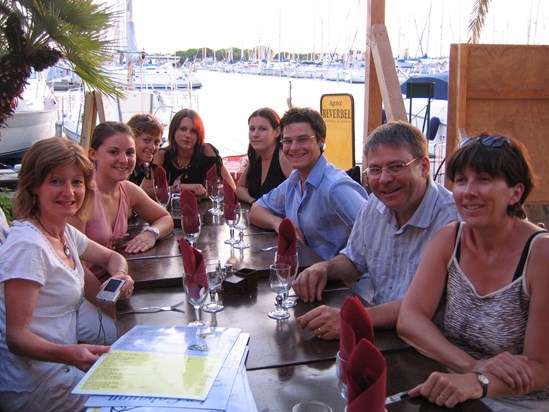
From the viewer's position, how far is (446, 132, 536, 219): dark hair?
1.86 m

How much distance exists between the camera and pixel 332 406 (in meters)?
1.35

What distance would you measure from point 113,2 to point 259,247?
2.98 metres

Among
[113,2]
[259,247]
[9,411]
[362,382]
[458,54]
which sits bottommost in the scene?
[9,411]

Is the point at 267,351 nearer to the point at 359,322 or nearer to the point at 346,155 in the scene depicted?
the point at 359,322

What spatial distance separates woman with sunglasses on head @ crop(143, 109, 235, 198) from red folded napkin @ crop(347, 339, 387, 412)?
12.8 ft

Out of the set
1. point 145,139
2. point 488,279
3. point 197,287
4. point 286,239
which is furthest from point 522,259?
point 145,139

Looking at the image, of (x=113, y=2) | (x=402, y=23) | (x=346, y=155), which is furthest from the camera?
(x=402, y=23)

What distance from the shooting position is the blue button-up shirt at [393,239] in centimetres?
229

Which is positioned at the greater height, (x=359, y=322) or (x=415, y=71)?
(x=415, y=71)

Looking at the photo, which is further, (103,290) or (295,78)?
(295,78)

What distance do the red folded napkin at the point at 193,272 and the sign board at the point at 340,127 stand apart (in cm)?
473

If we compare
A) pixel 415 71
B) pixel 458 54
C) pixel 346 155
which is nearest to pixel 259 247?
pixel 458 54

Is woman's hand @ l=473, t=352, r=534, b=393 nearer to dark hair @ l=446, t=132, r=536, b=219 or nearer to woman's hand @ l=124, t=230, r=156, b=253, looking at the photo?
dark hair @ l=446, t=132, r=536, b=219

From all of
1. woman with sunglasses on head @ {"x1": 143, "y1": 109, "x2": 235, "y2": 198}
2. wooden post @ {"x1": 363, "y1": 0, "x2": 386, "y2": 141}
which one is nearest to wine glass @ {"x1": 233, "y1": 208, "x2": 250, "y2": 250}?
woman with sunglasses on head @ {"x1": 143, "y1": 109, "x2": 235, "y2": 198}
